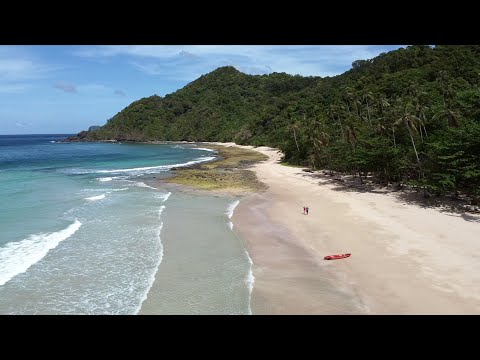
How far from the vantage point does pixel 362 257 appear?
1828cm

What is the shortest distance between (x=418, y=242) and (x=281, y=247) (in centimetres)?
719

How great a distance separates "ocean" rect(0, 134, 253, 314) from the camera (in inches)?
556

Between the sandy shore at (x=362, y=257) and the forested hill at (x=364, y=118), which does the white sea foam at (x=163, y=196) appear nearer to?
the sandy shore at (x=362, y=257)

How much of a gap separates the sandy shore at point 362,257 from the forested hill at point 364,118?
15.5ft

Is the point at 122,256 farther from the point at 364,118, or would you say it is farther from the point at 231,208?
the point at 364,118

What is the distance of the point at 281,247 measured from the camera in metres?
20.5

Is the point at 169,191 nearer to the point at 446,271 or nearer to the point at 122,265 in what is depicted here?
the point at 122,265

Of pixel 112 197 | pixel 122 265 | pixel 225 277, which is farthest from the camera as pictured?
pixel 112 197

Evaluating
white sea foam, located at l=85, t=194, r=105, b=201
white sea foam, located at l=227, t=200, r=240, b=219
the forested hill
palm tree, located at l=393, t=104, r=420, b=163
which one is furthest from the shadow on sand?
white sea foam, located at l=85, t=194, r=105, b=201

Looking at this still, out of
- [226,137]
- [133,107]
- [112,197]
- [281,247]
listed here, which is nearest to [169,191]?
[112,197]

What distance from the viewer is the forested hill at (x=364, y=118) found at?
2872cm

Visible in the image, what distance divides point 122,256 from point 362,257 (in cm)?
1188

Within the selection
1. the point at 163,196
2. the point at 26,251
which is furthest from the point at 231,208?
the point at 26,251
